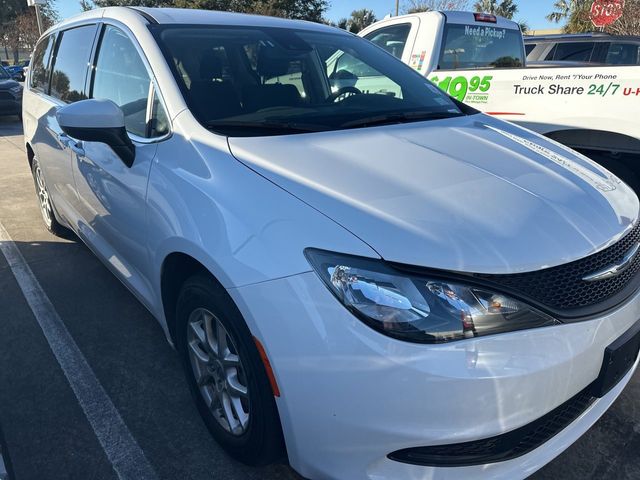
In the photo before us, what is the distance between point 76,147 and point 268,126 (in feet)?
4.94

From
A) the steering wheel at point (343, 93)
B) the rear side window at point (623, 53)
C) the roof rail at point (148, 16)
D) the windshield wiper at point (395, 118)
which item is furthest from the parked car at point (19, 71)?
the rear side window at point (623, 53)

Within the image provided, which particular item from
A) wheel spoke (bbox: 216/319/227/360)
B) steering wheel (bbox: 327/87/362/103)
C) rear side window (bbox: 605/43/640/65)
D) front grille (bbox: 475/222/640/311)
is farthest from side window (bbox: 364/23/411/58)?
wheel spoke (bbox: 216/319/227/360)

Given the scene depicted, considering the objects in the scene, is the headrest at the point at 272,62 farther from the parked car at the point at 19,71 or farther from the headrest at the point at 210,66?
the parked car at the point at 19,71

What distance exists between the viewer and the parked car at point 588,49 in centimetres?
753

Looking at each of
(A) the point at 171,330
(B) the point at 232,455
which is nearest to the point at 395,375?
(B) the point at 232,455

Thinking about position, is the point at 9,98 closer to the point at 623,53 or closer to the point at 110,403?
the point at 110,403

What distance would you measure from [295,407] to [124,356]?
63.2 inches

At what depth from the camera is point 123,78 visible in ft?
8.79

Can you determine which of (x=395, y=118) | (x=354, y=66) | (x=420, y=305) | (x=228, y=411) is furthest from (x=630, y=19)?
(x=228, y=411)

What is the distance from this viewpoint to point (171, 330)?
2379 mm

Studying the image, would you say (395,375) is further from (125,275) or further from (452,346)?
(125,275)

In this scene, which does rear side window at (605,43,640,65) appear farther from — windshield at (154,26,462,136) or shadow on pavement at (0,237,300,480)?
shadow on pavement at (0,237,300,480)

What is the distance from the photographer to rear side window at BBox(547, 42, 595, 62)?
7766 mm

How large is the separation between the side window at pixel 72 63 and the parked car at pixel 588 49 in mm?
6824
